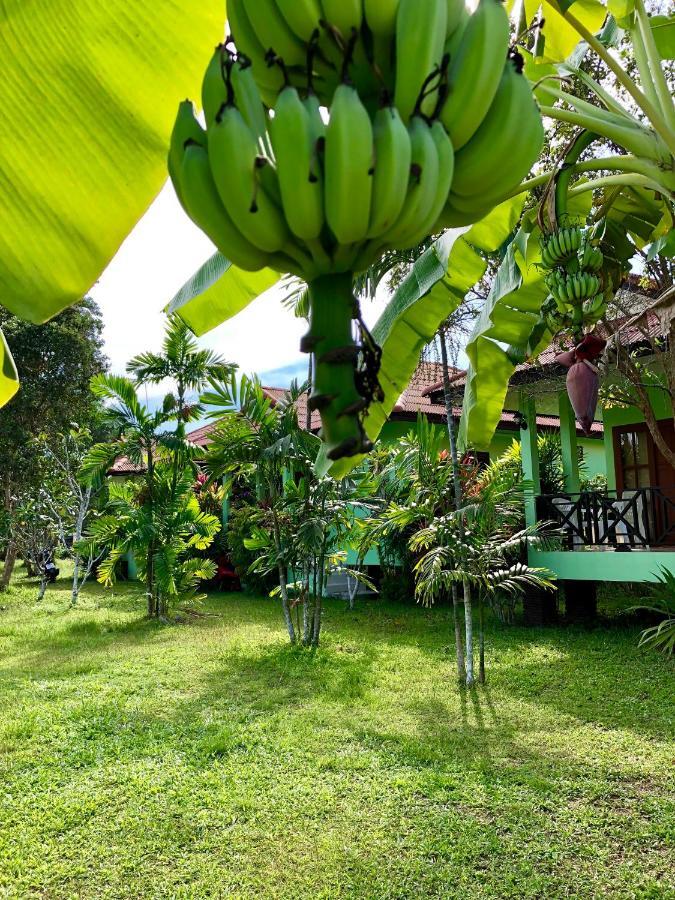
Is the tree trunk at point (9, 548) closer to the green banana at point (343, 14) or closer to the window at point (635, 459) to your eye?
the window at point (635, 459)

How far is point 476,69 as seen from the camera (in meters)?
0.88

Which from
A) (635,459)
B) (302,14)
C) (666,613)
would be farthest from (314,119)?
(635,459)

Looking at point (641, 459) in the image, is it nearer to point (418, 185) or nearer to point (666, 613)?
point (666, 613)

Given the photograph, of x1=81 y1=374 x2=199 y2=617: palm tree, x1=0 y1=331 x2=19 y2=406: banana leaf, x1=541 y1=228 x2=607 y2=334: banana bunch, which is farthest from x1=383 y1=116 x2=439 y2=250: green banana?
x1=81 y1=374 x2=199 y2=617: palm tree

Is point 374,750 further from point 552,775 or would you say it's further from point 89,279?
point 89,279

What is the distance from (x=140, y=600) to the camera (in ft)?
44.4

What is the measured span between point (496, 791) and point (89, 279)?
4.23 metres

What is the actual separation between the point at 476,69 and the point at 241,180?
344mm

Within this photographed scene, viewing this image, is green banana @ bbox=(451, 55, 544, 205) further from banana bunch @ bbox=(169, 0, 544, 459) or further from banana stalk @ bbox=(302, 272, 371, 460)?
banana stalk @ bbox=(302, 272, 371, 460)

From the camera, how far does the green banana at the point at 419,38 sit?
0.80 meters

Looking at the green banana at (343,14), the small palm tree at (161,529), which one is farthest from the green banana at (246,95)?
the small palm tree at (161,529)

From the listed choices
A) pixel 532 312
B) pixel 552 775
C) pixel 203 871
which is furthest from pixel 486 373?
pixel 552 775

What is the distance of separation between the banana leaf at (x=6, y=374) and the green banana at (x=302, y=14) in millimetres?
650

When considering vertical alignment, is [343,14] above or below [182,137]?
above
